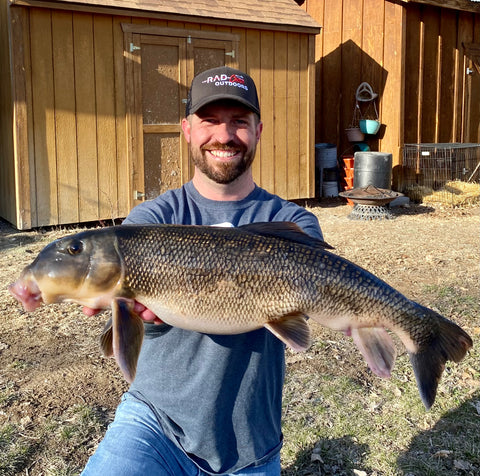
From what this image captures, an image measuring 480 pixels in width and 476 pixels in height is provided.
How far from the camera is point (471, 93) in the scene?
13.7 meters

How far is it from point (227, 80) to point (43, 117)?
647cm

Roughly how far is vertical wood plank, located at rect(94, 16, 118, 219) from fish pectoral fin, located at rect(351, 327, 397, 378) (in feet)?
24.6

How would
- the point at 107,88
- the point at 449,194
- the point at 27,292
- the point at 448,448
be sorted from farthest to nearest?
1. the point at 449,194
2. the point at 107,88
3. the point at 448,448
4. the point at 27,292

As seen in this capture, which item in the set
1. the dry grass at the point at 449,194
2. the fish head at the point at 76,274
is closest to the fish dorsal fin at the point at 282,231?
the fish head at the point at 76,274

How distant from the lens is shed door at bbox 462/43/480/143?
1345 centimetres

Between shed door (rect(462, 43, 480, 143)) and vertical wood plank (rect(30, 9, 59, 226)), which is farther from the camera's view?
shed door (rect(462, 43, 480, 143))

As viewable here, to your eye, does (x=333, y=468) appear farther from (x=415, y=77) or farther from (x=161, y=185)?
(x=415, y=77)

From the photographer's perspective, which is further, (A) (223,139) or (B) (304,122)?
(B) (304,122)

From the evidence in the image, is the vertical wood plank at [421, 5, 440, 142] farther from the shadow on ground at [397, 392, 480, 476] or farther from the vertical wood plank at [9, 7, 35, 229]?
the shadow on ground at [397, 392, 480, 476]

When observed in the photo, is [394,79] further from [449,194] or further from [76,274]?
[76,274]

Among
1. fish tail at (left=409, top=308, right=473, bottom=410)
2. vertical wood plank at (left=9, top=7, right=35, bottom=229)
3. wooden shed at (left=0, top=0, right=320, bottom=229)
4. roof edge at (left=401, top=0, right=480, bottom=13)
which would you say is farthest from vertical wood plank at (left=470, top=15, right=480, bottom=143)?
fish tail at (left=409, top=308, right=473, bottom=410)

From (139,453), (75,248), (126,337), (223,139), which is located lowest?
(139,453)

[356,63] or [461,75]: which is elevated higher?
[356,63]

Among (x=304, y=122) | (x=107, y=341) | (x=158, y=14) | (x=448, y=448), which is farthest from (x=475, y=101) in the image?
(x=107, y=341)
